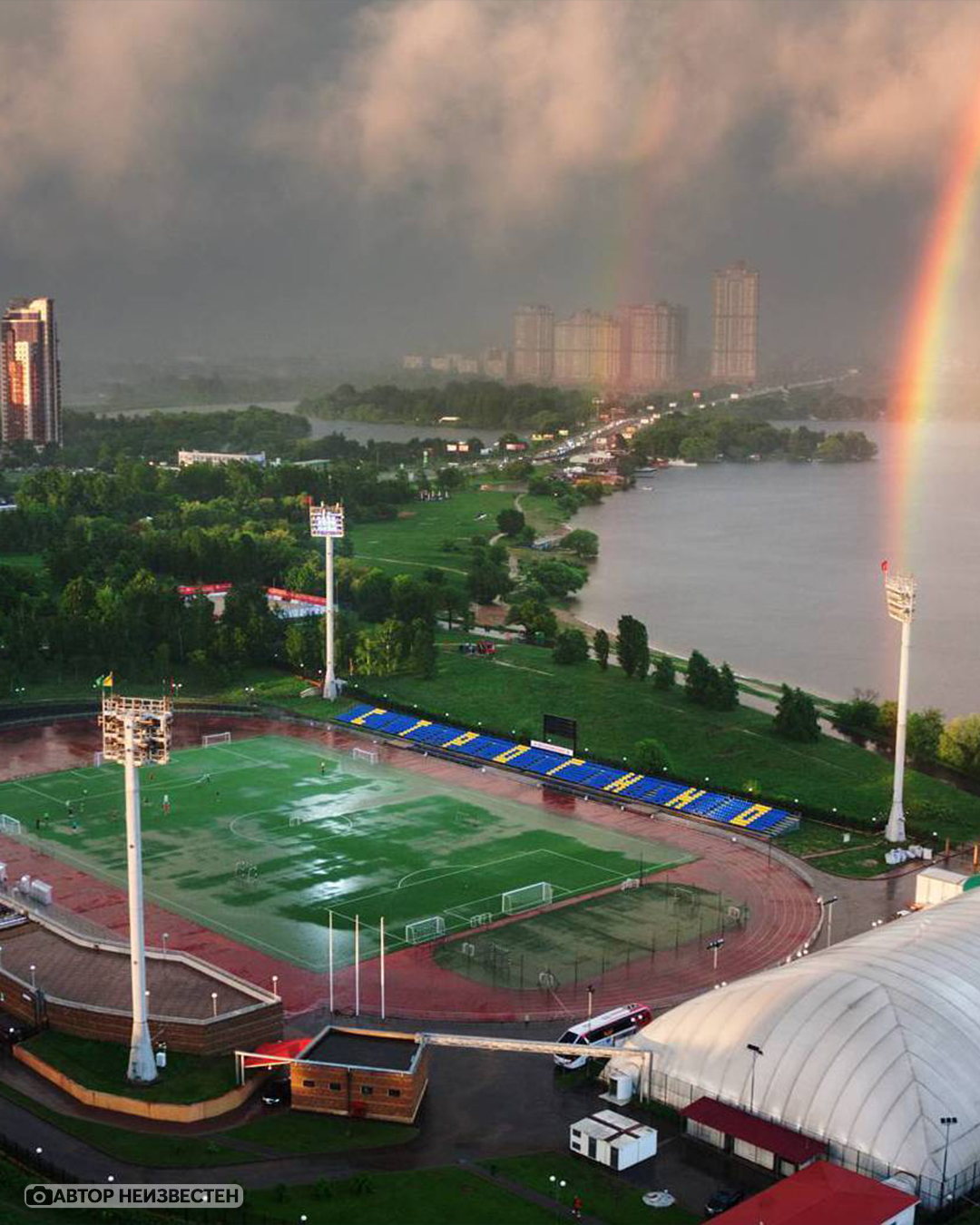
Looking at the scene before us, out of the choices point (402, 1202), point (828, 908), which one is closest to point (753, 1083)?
point (402, 1202)

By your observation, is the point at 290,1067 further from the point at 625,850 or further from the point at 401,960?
the point at 625,850

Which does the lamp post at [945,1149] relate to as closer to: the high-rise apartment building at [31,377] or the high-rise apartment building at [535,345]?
the high-rise apartment building at [31,377]

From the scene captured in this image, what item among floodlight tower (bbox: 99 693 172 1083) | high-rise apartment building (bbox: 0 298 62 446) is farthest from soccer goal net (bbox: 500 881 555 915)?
high-rise apartment building (bbox: 0 298 62 446)

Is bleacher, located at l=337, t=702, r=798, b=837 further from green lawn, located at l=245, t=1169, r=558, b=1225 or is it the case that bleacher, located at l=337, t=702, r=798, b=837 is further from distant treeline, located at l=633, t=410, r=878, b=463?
distant treeline, located at l=633, t=410, r=878, b=463

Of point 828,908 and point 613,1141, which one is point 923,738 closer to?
point 828,908

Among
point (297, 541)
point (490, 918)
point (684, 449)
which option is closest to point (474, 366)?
point (684, 449)

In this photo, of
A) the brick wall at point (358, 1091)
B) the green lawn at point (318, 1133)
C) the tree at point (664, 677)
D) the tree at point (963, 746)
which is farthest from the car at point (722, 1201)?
the tree at point (664, 677)

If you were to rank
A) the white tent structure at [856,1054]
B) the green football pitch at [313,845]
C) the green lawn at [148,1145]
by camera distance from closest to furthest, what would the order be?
the white tent structure at [856,1054] < the green lawn at [148,1145] < the green football pitch at [313,845]
